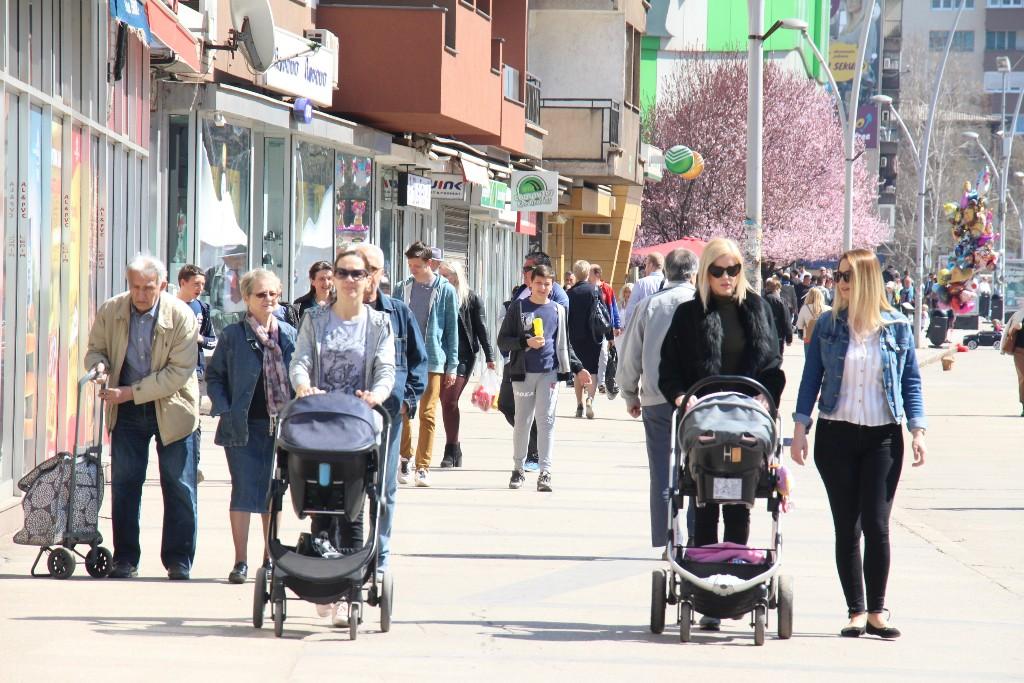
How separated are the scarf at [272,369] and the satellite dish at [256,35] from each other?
27.7ft

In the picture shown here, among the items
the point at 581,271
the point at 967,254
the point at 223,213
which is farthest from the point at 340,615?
the point at 967,254

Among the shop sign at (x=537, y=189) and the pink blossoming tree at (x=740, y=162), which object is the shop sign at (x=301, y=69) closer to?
the shop sign at (x=537, y=189)

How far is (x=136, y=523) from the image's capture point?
30.4 feet

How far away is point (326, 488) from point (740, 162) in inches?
2204

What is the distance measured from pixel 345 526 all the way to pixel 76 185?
20.7ft

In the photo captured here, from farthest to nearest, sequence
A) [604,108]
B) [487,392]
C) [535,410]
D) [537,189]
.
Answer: [604,108] → [537,189] → [487,392] → [535,410]

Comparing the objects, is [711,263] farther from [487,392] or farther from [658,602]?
[487,392]

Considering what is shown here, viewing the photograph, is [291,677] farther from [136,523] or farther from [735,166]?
[735,166]

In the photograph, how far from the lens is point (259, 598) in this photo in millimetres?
7621

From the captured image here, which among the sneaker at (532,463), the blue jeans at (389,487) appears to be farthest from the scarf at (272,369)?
the sneaker at (532,463)

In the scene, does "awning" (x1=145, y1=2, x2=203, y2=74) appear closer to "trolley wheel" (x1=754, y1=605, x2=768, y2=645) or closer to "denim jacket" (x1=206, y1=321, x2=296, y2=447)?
"denim jacket" (x1=206, y1=321, x2=296, y2=447)

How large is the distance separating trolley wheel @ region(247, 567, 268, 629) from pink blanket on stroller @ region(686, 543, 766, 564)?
179cm

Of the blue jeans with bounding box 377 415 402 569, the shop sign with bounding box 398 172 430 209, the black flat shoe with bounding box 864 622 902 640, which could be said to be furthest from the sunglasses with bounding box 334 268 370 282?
the shop sign with bounding box 398 172 430 209

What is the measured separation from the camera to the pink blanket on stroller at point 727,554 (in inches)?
299
